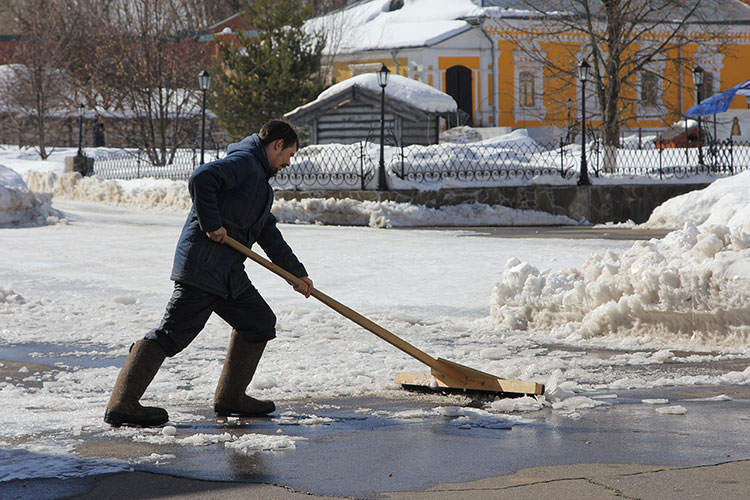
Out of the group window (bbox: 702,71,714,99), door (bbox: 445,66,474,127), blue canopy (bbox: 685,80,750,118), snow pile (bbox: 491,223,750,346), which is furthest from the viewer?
window (bbox: 702,71,714,99)

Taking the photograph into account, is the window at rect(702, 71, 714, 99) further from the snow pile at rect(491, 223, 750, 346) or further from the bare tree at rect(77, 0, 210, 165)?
the snow pile at rect(491, 223, 750, 346)

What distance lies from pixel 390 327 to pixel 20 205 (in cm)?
1127

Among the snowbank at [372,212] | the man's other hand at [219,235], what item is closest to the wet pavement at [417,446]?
the man's other hand at [219,235]

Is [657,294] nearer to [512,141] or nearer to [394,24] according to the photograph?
[512,141]

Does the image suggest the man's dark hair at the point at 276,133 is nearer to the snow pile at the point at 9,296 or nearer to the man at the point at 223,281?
the man at the point at 223,281

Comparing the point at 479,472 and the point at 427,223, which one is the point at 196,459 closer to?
the point at 479,472

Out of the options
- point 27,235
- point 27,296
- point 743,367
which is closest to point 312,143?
point 27,235

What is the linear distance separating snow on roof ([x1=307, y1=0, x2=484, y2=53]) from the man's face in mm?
32205

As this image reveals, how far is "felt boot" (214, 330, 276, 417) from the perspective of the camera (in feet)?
16.2

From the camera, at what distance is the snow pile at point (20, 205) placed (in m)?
17.0

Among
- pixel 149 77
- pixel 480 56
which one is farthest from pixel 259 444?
pixel 480 56

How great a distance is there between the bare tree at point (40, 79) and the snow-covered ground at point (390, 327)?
2666cm

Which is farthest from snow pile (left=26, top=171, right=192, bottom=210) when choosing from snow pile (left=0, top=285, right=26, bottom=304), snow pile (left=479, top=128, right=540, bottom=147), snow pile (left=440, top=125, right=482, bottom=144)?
snow pile (left=0, top=285, right=26, bottom=304)

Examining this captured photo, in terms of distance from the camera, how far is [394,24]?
39.1m
